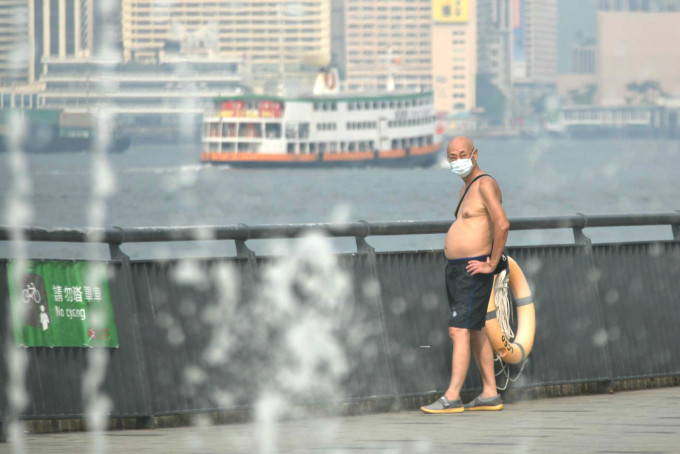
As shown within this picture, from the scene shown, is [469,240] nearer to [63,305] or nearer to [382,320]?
[382,320]

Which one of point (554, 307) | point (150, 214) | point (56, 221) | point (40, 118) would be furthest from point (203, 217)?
point (40, 118)

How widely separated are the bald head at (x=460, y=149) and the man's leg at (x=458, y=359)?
0.99 metres

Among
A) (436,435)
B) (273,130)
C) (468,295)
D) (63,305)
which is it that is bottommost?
(273,130)

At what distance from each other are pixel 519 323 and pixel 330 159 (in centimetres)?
11077

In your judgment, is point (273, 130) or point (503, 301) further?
point (273, 130)

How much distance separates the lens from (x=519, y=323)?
325 inches

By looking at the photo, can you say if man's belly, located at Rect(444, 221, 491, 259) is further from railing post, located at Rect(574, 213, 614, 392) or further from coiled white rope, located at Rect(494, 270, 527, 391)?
railing post, located at Rect(574, 213, 614, 392)

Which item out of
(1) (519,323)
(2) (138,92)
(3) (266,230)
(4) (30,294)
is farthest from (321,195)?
(2) (138,92)

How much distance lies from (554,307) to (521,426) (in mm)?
1614

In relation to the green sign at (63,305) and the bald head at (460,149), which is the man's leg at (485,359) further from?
the green sign at (63,305)

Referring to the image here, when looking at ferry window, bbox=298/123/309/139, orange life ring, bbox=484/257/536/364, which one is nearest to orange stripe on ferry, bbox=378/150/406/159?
ferry window, bbox=298/123/309/139

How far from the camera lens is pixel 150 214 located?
74.1 meters

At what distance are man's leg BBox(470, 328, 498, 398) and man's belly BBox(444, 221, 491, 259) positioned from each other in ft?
1.60

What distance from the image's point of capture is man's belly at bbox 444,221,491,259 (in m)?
7.62
